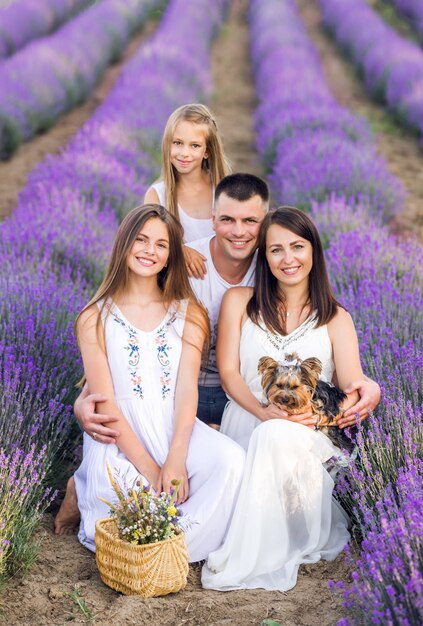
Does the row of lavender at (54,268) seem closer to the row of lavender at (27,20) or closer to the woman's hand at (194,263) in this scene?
the woman's hand at (194,263)

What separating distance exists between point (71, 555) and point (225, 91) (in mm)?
10942

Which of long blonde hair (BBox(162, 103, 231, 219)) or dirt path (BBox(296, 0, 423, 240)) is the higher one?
dirt path (BBox(296, 0, 423, 240))

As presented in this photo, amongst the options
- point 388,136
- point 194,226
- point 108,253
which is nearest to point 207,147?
point 194,226

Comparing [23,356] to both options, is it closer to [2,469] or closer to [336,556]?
[2,469]

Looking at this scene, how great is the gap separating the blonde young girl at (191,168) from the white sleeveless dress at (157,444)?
80 centimetres

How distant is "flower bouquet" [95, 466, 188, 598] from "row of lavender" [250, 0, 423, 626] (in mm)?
514

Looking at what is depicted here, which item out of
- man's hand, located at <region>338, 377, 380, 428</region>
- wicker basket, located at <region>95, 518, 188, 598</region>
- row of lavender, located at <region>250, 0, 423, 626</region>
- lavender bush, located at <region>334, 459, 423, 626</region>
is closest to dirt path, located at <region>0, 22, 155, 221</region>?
row of lavender, located at <region>250, 0, 423, 626</region>

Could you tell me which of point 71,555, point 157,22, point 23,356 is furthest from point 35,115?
point 157,22

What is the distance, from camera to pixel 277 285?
3.26 m

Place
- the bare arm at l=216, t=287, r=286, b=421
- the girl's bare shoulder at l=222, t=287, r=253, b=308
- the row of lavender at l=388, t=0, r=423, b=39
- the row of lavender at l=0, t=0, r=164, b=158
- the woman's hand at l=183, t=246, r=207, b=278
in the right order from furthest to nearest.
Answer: the row of lavender at l=388, t=0, r=423, b=39 < the row of lavender at l=0, t=0, r=164, b=158 < the woman's hand at l=183, t=246, r=207, b=278 < the girl's bare shoulder at l=222, t=287, r=253, b=308 < the bare arm at l=216, t=287, r=286, b=421

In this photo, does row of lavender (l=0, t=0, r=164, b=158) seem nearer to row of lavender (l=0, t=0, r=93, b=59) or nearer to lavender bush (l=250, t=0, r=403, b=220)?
row of lavender (l=0, t=0, r=93, b=59)

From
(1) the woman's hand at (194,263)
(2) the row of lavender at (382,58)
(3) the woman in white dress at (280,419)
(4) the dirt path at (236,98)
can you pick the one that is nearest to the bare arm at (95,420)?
(3) the woman in white dress at (280,419)

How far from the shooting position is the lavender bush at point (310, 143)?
6.30m

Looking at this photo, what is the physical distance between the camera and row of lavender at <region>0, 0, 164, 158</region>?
371 inches
